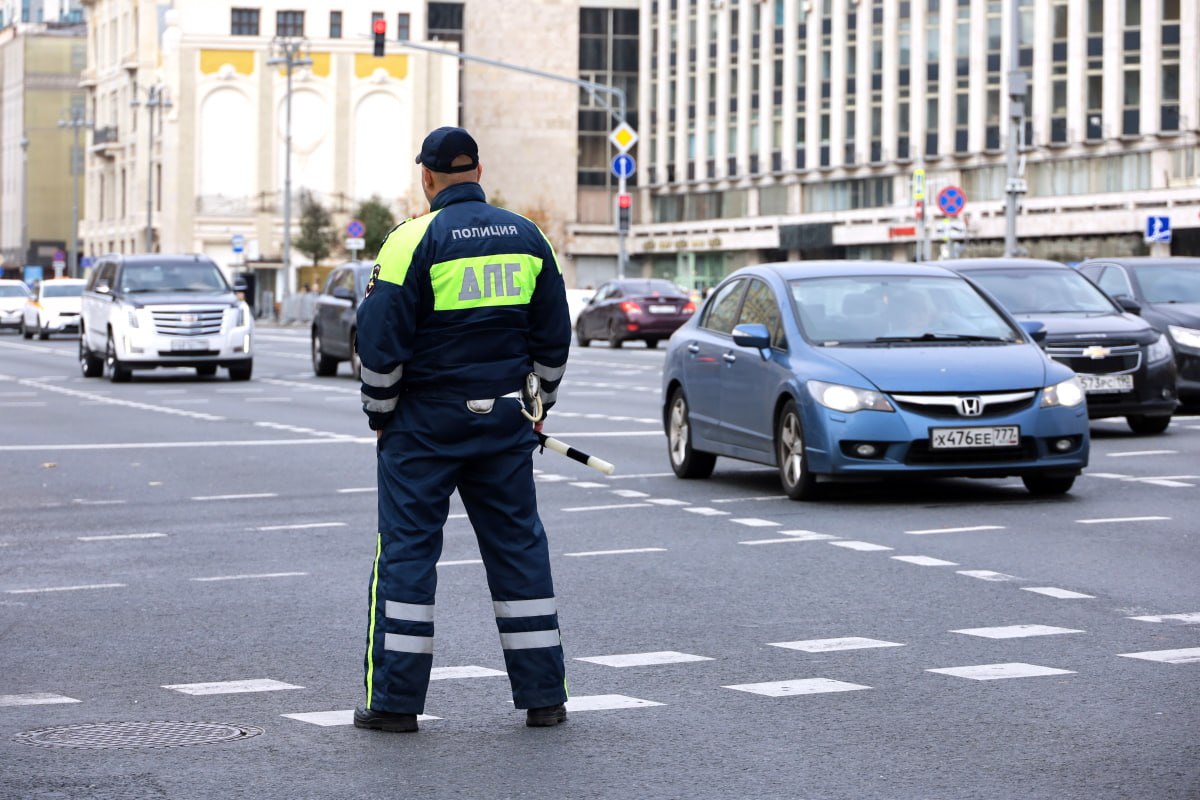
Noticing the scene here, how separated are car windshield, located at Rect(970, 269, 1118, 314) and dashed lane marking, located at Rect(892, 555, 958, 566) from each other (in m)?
9.37

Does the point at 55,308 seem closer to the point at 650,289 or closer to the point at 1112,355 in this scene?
the point at 650,289

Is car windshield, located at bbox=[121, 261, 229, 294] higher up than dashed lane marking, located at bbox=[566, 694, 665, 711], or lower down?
higher up

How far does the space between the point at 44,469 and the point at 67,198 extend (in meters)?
137

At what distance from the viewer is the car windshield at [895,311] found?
Answer: 14977mm

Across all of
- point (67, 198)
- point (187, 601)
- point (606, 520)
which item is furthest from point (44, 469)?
point (67, 198)

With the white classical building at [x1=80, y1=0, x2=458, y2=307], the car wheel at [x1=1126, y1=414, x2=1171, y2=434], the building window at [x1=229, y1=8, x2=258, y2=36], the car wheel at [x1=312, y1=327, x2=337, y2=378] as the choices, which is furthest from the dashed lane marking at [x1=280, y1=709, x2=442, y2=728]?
the building window at [x1=229, y1=8, x2=258, y2=36]

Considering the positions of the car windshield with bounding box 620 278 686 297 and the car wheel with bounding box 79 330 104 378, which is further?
the car windshield with bounding box 620 278 686 297

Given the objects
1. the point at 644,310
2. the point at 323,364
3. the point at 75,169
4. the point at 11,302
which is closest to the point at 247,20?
the point at 75,169

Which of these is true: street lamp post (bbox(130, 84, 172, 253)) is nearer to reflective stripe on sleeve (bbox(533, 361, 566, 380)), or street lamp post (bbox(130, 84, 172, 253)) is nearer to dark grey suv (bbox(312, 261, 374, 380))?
dark grey suv (bbox(312, 261, 374, 380))

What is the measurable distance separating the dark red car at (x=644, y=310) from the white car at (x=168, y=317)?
1523 cm

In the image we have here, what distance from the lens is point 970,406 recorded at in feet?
45.9

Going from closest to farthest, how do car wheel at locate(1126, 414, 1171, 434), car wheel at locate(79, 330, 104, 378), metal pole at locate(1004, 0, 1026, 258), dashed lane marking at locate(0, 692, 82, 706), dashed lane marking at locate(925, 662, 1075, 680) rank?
dashed lane marking at locate(0, 692, 82, 706) → dashed lane marking at locate(925, 662, 1075, 680) → car wheel at locate(1126, 414, 1171, 434) → car wheel at locate(79, 330, 104, 378) → metal pole at locate(1004, 0, 1026, 258)

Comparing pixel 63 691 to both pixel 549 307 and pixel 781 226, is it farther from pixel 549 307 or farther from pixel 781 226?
pixel 781 226

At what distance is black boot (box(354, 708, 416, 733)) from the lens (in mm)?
6820
